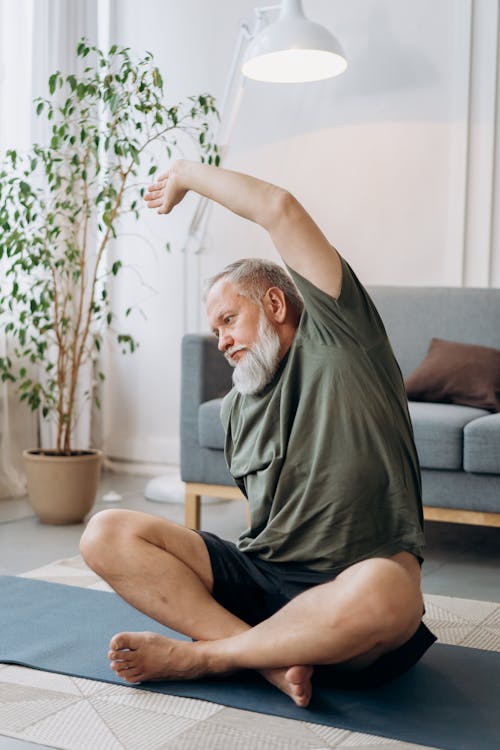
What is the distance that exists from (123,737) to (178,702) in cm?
17

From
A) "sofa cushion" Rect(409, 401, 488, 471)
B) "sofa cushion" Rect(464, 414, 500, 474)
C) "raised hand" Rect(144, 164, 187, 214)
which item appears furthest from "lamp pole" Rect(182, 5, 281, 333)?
"raised hand" Rect(144, 164, 187, 214)

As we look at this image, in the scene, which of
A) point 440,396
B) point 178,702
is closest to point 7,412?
point 440,396

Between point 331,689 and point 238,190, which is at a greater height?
point 238,190

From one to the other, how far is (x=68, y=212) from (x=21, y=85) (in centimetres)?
58

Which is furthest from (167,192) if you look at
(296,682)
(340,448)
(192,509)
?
(192,509)

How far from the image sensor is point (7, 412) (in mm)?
4188

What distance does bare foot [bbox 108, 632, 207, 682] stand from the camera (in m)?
1.83

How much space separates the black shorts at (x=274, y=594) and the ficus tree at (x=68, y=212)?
1844 millimetres

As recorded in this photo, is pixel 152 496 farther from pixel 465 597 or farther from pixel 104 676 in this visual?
pixel 104 676

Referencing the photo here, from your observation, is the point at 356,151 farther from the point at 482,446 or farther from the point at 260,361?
the point at 260,361

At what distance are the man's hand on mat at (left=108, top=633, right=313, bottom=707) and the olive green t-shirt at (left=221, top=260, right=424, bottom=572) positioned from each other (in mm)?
228

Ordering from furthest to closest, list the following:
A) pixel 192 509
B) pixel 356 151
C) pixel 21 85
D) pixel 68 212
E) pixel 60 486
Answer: pixel 68 212 < pixel 356 151 < pixel 21 85 < pixel 60 486 < pixel 192 509

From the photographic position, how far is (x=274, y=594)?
6.33 feet

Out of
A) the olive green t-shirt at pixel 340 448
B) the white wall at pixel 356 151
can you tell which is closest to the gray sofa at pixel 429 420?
the white wall at pixel 356 151
